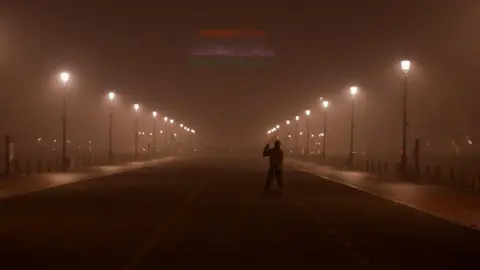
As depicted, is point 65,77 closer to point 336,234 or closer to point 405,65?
point 405,65

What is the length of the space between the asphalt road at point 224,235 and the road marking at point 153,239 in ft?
0.07

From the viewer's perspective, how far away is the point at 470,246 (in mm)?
17844

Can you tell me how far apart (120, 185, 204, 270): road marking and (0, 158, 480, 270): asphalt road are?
21 millimetres

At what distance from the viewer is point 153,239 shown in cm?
1873

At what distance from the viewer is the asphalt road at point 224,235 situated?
15.1m

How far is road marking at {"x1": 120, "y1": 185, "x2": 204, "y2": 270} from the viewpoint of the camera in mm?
14836

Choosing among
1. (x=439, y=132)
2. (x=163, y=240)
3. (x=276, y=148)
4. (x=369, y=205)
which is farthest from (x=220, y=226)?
(x=439, y=132)

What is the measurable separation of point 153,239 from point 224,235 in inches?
72.4

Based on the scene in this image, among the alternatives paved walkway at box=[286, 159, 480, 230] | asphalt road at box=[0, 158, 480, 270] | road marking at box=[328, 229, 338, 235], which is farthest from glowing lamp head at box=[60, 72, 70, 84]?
road marking at box=[328, 229, 338, 235]

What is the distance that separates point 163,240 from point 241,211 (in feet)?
30.7

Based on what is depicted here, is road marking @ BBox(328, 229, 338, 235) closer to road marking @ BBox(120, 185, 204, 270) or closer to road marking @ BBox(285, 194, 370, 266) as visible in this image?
road marking @ BBox(285, 194, 370, 266)

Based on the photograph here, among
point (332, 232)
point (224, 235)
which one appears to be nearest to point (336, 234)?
point (332, 232)

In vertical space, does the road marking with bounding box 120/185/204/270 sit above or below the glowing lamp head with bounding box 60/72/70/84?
below

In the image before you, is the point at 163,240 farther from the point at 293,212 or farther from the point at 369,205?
the point at 369,205
